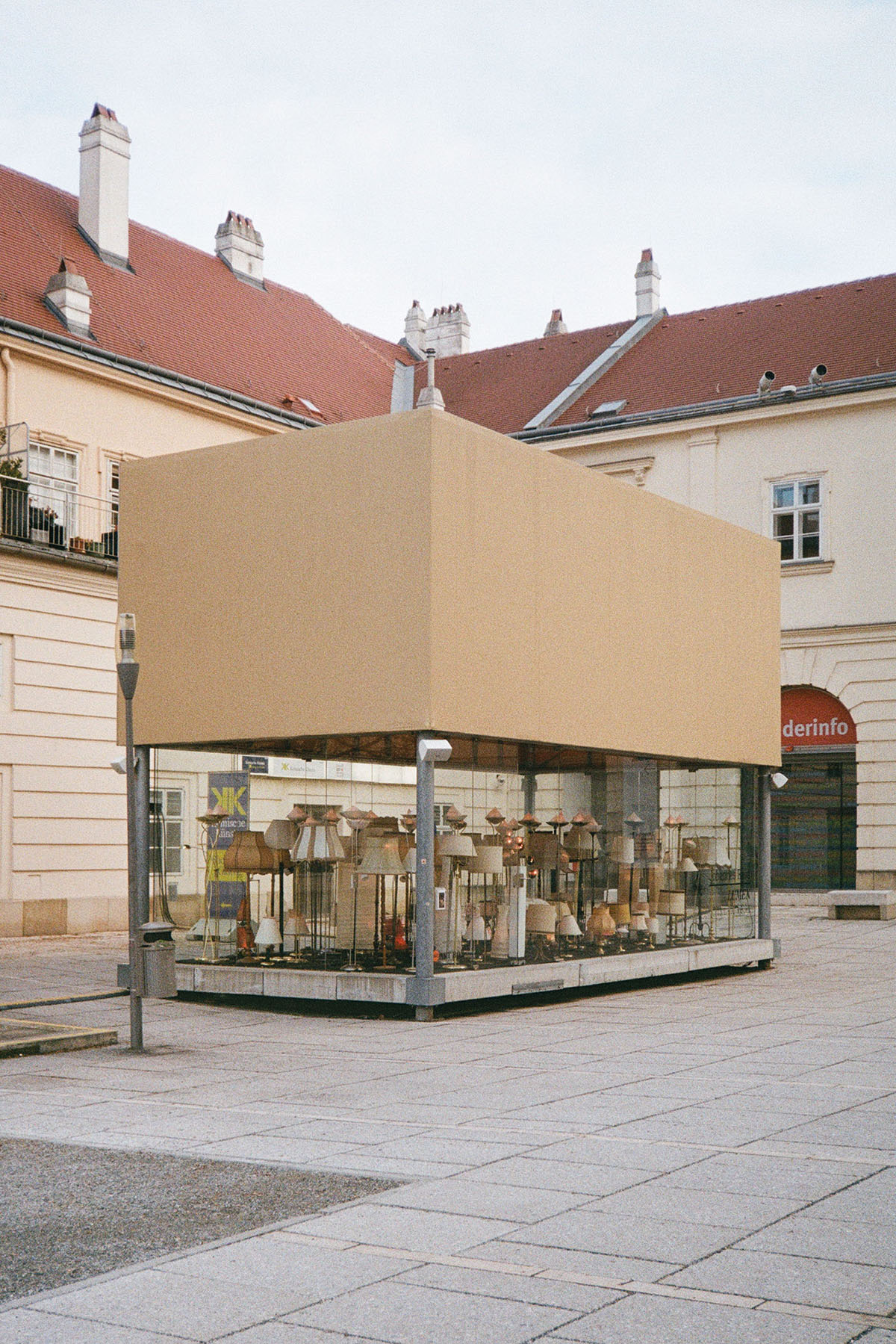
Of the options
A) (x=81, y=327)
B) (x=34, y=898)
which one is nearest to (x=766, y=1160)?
(x=34, y=898)

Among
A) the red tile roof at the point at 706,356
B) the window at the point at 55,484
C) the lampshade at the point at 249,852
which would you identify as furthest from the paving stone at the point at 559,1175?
the red tile roof at the point at 706,356

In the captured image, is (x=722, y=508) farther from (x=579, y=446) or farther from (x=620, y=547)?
(x=620, y=547)

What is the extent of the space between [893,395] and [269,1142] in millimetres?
27566

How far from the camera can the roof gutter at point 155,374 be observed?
28438 millimetres

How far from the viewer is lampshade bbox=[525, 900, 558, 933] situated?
17.4 m

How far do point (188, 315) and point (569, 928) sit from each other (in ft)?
73.0

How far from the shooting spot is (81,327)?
30.8 metres

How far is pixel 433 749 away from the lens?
50.9 ft

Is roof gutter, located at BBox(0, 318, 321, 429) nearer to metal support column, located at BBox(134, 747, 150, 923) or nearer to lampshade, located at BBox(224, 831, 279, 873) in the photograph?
metal support column, located at BBox(134, 747, 150, 923)

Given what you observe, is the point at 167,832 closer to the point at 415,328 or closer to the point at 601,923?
the point at 601,923

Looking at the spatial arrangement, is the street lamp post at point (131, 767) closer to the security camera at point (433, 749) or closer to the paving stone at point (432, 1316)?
the security camera at point (433, 749)

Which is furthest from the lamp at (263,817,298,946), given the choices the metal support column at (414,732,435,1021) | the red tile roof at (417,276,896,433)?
the red tile roof at (417,276,896,433)

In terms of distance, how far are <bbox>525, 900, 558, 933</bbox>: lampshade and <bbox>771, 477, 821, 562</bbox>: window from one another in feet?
60.5

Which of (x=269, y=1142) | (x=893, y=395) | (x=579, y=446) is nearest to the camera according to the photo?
(x=269, y=1142)
